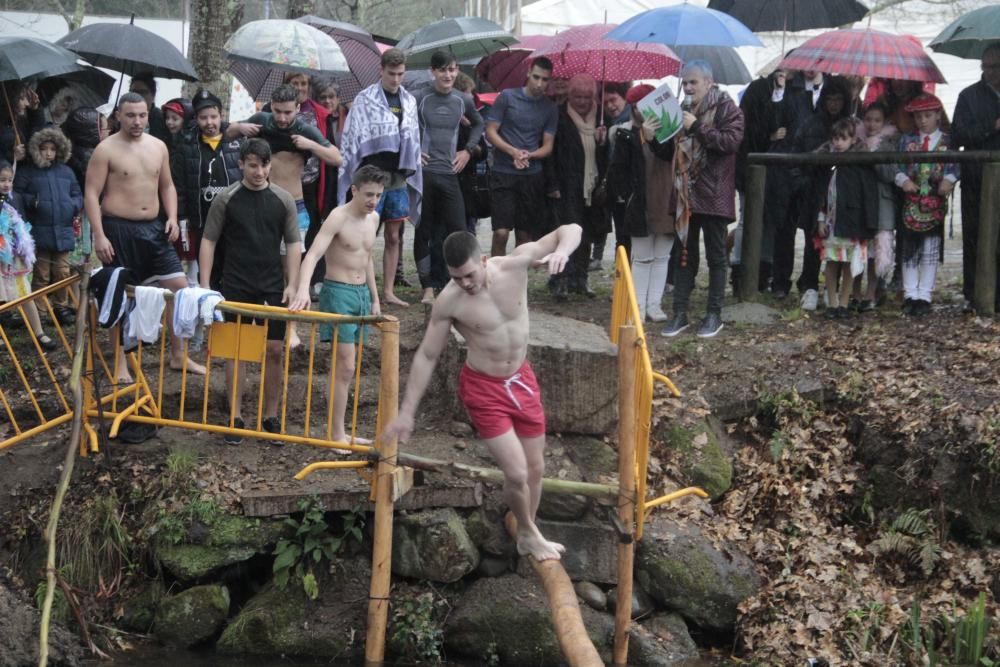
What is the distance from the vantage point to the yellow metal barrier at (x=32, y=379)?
7895 millimetres

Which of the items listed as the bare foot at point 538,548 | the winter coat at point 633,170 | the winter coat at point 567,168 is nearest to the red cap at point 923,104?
the winter coat at point 633,170

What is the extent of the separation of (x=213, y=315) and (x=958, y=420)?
5110 mm

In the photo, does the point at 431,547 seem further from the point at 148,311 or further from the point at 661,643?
the point at 148,311

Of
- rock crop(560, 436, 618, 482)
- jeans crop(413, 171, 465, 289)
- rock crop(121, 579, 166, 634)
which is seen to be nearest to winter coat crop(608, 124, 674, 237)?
jeans crop(413, 171, 465, 289)

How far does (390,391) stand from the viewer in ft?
23.5

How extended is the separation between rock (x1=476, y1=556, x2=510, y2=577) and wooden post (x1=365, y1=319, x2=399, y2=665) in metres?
0.70

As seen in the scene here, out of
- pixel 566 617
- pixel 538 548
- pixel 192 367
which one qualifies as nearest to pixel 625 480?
pixel 538 548

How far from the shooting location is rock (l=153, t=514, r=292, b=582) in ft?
24.5

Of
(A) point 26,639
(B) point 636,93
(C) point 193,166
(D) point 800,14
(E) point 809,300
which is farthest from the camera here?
(D) point 800,14

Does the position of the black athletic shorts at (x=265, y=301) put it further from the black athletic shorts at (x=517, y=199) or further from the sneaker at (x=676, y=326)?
the sneaker at (x=676, y=326)

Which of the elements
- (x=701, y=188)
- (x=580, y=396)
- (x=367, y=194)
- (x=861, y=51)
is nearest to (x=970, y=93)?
(x=861, y=51)

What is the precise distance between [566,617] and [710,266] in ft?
14.2

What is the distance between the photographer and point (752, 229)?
35.3ft

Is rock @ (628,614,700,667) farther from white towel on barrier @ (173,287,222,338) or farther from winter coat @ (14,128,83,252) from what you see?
winter coat @ (14,128,83,252)
